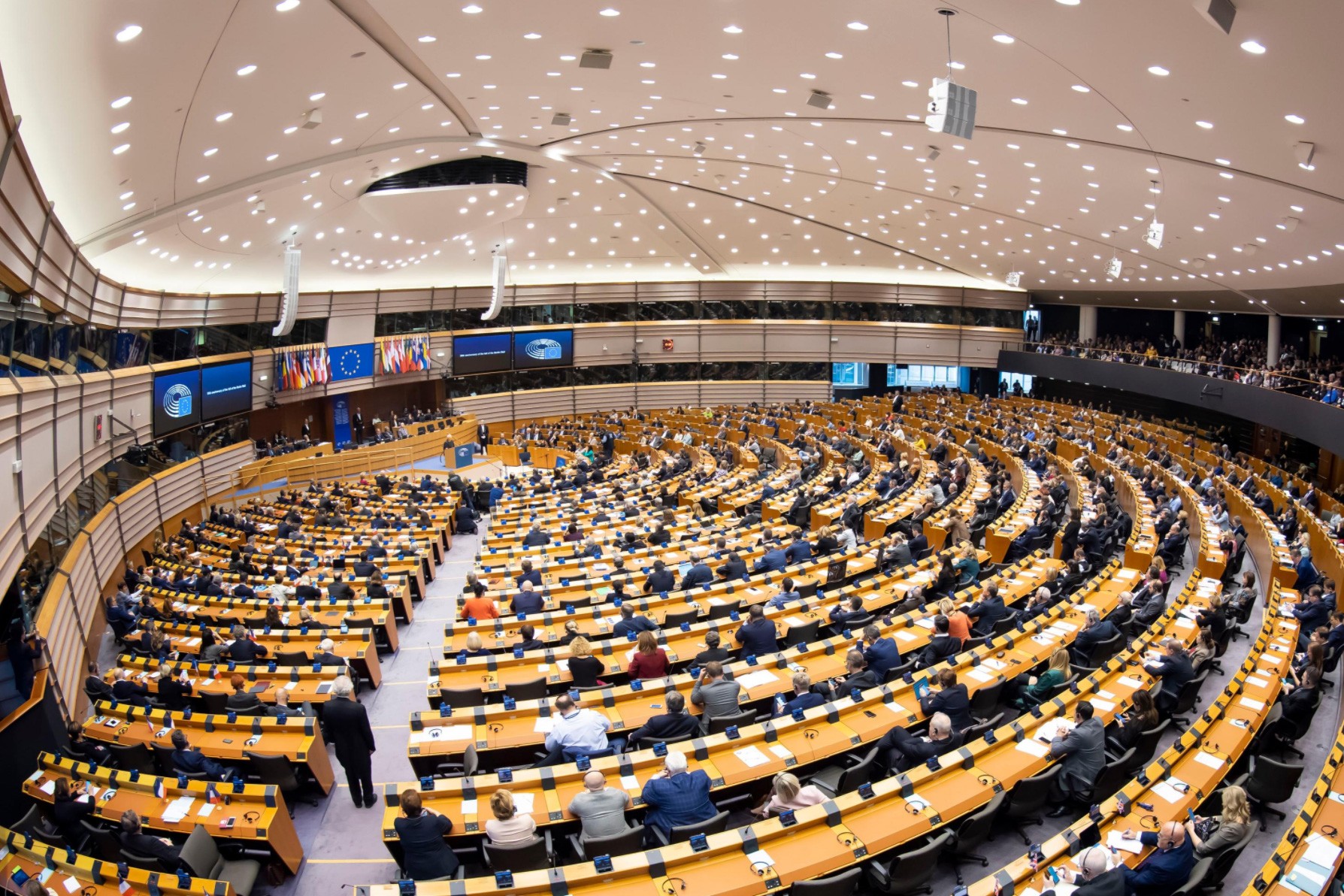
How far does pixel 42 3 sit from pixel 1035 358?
115 ft

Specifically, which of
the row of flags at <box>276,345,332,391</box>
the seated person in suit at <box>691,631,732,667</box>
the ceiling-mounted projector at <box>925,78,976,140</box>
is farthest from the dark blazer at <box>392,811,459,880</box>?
the row of flags at <box>276,345,332,391</box>

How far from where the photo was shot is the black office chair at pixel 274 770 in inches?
325

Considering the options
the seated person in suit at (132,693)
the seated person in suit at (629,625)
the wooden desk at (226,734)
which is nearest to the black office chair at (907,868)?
the seated person in suit at (629,625)

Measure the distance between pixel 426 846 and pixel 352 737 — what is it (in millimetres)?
2354

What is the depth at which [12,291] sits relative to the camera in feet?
37.4

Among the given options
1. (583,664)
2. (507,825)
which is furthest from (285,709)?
(507,825)

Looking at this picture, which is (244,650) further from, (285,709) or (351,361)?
(351,361)

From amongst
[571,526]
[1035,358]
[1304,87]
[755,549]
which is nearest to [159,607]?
[571,526]

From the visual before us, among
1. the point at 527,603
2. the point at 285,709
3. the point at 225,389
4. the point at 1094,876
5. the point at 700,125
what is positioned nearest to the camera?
the point at 1094,876

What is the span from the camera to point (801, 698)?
324 inches

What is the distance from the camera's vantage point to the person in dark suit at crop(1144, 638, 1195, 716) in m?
8.52

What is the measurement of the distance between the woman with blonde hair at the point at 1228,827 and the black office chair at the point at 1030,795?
105 cm

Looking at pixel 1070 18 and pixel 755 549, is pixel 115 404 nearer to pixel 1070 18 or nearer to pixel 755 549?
pixel 755 549

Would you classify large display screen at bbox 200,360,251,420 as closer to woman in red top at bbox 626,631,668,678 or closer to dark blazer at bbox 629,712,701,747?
woman in red top at bbox 626,631,668,678
